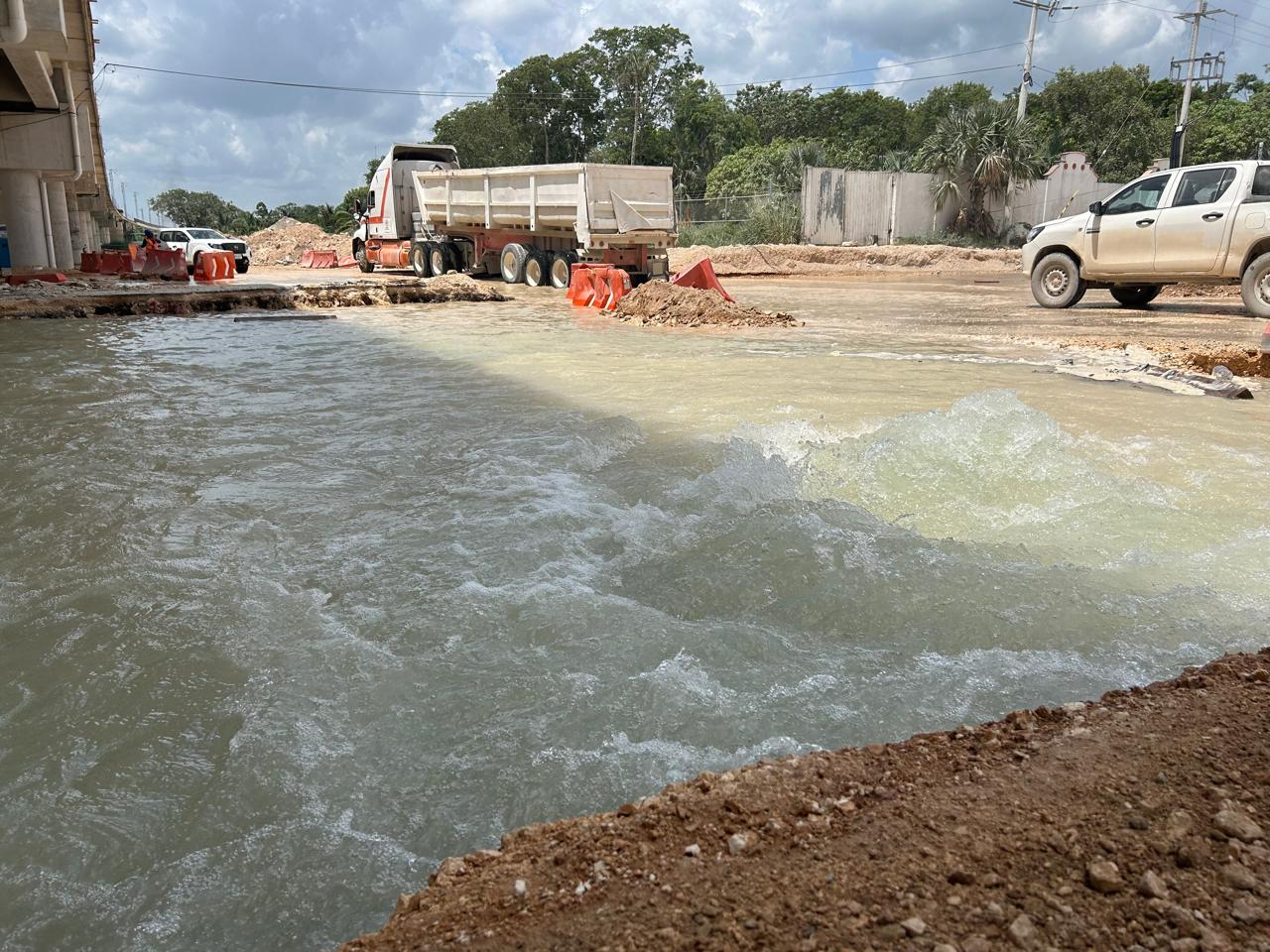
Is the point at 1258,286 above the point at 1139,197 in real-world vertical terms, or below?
below

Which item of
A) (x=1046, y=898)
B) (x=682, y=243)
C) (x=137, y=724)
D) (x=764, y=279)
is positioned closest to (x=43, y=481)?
(x=137, y=724)

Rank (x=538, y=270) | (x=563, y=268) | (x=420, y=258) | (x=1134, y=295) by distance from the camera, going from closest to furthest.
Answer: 1. (x=1134, y=295)
2. (x=563, y=268)
3. (x=538, y=270)
4. (x=420, y=258)

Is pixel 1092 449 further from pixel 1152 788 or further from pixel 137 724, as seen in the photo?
pixel 137 724

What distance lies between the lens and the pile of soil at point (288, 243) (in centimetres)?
4344

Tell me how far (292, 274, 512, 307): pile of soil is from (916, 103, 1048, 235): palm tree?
21.6 meters

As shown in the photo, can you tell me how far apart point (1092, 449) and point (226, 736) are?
5502mm

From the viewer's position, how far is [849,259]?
31266 millimetres

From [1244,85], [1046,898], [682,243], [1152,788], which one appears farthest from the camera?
[1244,85]

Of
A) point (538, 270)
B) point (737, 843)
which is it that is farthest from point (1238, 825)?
point (538, 270)

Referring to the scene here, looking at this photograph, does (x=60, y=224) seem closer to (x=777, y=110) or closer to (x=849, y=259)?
(x=849, y=259)

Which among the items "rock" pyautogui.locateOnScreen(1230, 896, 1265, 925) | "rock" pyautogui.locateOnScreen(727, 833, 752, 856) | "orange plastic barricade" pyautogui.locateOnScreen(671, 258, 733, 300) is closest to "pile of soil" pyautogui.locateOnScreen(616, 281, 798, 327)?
"orange plastic barricade" pyautogui.locateOnScreen(671, 258, 733, 300)

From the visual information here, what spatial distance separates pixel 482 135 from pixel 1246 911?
2629 inches

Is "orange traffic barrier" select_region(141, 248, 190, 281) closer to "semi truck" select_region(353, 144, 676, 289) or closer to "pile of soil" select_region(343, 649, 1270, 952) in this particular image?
"semi truck" select_region(353, 144, 676, 289)

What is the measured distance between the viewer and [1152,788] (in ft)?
6.53
